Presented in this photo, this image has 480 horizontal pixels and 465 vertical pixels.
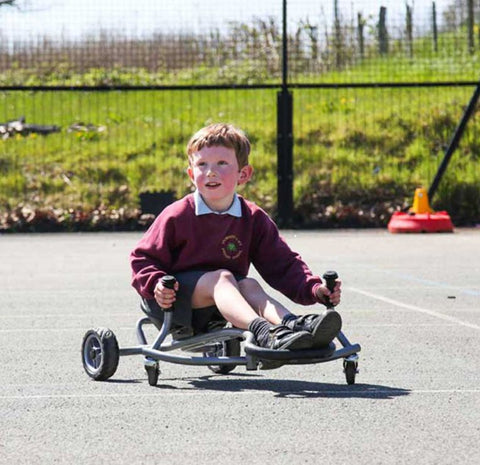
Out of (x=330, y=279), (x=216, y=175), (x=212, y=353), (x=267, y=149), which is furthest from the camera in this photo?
(x=267, y=149)

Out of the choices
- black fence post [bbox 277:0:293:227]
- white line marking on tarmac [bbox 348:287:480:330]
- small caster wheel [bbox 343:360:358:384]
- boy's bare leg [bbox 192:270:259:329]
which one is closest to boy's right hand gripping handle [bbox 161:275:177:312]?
boy's bare leg [bbox 192:270:259:329]

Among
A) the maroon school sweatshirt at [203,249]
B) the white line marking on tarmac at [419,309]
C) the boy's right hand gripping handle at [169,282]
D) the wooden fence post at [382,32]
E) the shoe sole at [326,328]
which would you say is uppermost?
the wooden fence post at [382,32]

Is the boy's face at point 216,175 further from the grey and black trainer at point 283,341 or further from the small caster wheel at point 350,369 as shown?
the small caster wheel at point 350,369

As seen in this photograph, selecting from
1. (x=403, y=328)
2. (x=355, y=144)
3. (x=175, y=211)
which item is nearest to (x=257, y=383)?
(x=175, y=211)

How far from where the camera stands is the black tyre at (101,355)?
23.4 ft

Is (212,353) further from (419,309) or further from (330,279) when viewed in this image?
(419,309)

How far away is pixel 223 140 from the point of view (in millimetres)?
7387

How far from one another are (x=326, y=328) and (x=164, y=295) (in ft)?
2.87

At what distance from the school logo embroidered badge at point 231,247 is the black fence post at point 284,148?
531 inches

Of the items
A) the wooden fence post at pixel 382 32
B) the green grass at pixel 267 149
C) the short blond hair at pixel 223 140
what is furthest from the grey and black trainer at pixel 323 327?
the wooden fence post at pixel 382 32

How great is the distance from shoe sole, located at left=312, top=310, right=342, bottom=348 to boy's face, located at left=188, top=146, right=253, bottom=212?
3.56ft

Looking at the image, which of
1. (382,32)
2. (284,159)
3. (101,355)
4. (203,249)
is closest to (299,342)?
(203,249)

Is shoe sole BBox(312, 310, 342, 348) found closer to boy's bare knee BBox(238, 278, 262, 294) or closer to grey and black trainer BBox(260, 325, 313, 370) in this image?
grey and black trainer BBox(260, 325, 313, 370)

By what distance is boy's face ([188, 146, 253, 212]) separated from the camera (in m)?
7.35
